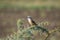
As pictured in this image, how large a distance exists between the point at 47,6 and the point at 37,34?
1267 centimetres

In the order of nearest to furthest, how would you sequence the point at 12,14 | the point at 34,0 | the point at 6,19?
1. the point at 6,19
2. the point at 12,14
3. the point at 34,0

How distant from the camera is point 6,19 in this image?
14.3m

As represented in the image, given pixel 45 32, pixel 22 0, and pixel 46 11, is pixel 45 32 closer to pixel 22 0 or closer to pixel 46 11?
pixel 46 11

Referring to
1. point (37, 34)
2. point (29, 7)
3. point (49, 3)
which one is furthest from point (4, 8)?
point (37, 34)

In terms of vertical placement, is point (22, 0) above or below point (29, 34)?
above

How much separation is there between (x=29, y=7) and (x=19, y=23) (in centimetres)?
1265

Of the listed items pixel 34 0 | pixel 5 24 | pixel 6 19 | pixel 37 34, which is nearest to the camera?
pixel 37 34

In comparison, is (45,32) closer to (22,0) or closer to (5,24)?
(5,24)

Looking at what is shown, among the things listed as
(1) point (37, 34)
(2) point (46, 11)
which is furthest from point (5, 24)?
(1) point (37, 34)

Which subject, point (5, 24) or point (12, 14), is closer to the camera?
point (5, 24)

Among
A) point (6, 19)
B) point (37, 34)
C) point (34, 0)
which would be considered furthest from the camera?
point (34, 0)

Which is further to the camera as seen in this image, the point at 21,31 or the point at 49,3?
the point at 49,3

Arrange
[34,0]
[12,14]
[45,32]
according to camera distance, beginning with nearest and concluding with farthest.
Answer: [45,32] → [12,14] → [34,0]

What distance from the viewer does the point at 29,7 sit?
16844 millimetres
